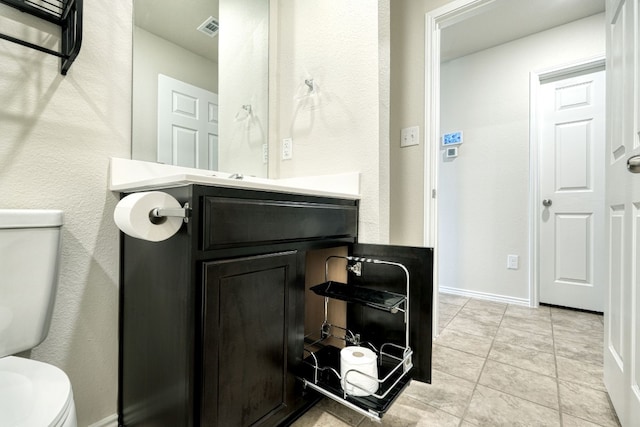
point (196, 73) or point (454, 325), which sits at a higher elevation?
point (196, 73)

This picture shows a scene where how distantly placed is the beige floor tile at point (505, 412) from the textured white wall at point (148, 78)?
1664 millimetres

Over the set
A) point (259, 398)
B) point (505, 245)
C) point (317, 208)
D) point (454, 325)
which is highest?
point (317, 208)

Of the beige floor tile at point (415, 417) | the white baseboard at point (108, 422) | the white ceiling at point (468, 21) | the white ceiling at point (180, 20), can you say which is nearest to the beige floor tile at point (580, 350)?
the beige floor tile at point (415, 417)

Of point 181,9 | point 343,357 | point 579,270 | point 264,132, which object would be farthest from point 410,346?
point 579,270

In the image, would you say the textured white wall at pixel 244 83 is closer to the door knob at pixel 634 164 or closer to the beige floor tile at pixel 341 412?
the beige floor tile at pixel 341 412

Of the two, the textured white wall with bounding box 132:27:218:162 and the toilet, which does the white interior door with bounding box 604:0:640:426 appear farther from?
the textured white wall with bounding box 132:27:218:162

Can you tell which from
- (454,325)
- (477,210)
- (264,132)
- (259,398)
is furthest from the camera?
(477,210)

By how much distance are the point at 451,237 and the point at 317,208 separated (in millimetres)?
2231

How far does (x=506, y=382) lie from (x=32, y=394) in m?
1.71

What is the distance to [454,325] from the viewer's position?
2.06 m

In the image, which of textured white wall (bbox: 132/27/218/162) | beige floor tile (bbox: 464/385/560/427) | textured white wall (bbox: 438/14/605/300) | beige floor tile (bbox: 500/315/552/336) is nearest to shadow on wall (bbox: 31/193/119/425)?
textured white wall (bbox: 132/27/218/162)

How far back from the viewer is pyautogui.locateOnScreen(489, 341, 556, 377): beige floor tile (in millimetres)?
1478

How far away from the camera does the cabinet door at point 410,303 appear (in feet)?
3.59

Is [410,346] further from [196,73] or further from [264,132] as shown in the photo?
[196,73]
